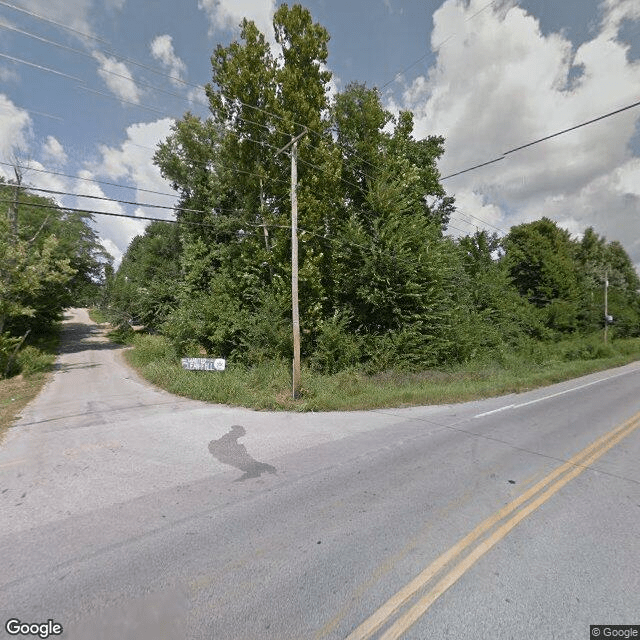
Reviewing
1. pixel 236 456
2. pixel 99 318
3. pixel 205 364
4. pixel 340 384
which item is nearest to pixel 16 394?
pixel 205 364

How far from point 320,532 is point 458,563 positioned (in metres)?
1.35

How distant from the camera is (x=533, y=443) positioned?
22.0 ft

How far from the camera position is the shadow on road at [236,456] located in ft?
17.5

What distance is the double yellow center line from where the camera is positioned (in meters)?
2.55

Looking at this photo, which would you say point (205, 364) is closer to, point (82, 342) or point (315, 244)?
point (315, 244)

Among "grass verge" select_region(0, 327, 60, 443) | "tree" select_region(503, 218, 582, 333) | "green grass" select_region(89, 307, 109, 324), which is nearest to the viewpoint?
"grass verge" select_region(0, 327, 60, 443)

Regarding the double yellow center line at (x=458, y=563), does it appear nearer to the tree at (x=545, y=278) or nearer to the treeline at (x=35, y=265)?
the treeline at (x=35, y=265)

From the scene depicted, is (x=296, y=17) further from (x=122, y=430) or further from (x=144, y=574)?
(x=144, y=574)

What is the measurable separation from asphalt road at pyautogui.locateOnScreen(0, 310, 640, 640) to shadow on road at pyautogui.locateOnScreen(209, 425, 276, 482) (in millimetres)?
45

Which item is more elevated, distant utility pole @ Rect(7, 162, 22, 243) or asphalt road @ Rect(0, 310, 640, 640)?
distant utility pole @ Rect(7, 162, 22, 243)

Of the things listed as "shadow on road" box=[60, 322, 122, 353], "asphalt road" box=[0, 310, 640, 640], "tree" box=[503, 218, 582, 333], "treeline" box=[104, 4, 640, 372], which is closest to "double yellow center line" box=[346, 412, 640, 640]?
"asphalt road" box=[0, 310, 640, 640]


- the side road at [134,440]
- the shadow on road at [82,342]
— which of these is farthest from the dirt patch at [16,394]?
the shadow on road at [82,342]

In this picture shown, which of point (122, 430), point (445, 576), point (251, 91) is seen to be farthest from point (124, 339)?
point (445, 576)

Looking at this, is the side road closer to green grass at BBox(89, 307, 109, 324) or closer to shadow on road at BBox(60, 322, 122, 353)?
shadow on road at BBox(60, 322, 122, 353)
